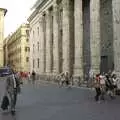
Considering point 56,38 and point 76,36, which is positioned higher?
point 56,38

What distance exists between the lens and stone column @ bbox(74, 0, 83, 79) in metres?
44.2

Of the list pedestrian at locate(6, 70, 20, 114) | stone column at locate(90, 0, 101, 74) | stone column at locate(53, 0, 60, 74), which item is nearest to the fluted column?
stone column at locate(53, 0, 60, 74)

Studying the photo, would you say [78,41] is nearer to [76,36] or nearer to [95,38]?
[76,36]

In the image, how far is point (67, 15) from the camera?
4956 centimetres

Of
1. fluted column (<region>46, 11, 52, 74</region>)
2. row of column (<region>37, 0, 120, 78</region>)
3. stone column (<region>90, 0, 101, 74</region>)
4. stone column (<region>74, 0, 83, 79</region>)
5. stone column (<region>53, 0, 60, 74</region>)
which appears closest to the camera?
stone column (<region>90, 0, 101, 74</region>)

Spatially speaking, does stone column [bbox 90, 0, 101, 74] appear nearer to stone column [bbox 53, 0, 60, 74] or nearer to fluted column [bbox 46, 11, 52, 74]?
stone column [bbox 53, 0, 60, 74]

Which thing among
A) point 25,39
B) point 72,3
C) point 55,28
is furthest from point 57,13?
point 25,39

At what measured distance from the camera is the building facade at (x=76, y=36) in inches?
1423

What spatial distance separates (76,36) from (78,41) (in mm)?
949

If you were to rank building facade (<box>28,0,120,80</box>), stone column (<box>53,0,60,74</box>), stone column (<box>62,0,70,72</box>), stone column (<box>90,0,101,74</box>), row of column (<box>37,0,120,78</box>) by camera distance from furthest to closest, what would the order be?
stone column (<box>53,0,60,74</box>) → stone column (<box>62,0,70,72</box>) → row of column (<box>37,0,120,78</box>) → stone column (<box>90,0,101,74</box>) → building facade (<box>28,0,120,80</box>)

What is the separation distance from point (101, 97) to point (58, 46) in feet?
104

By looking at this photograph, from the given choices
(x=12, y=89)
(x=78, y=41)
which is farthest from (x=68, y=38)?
(x=12, y=89)

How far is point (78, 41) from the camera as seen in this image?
4475 centimetres

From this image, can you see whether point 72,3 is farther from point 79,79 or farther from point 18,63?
point 18,63
